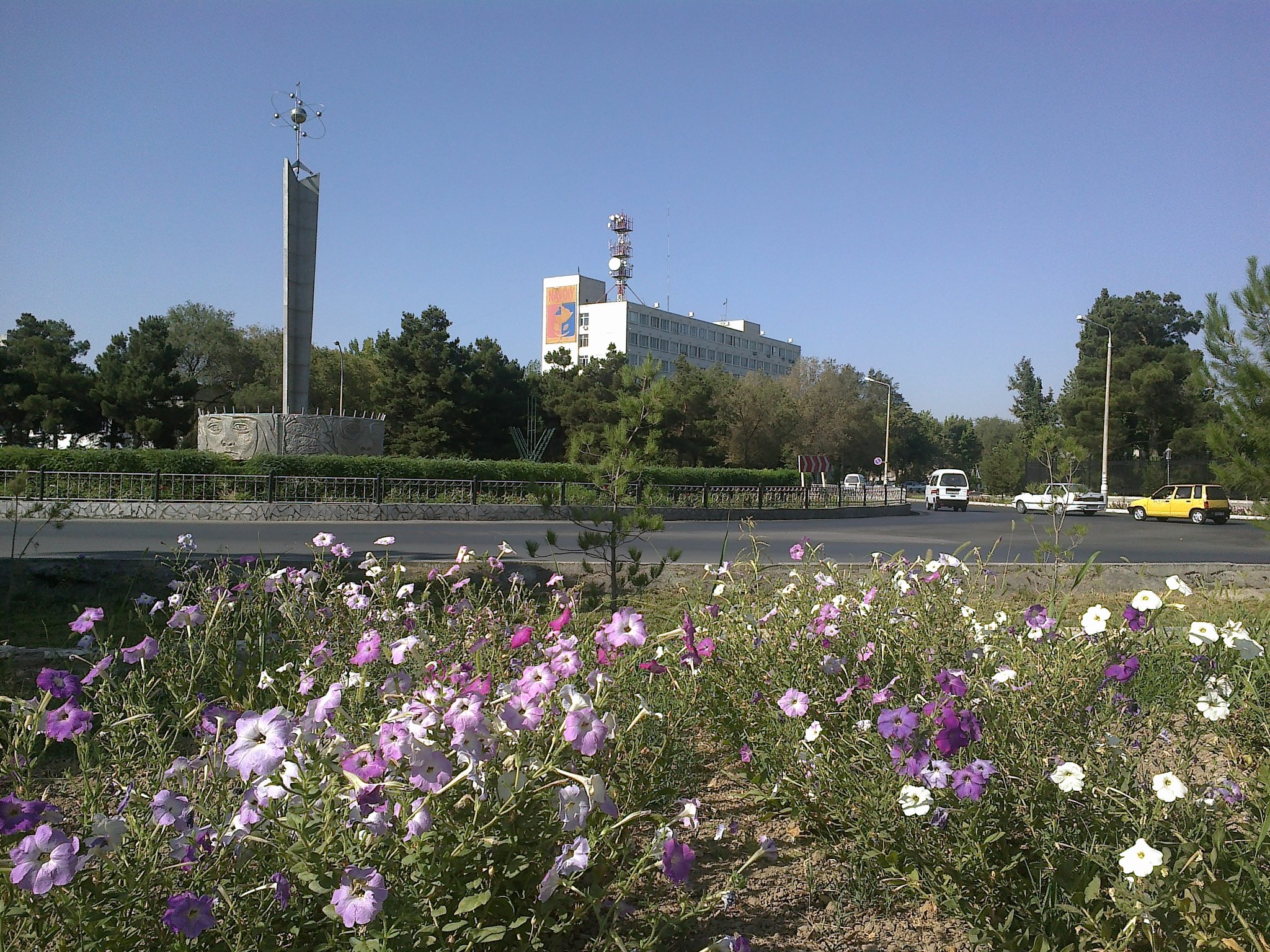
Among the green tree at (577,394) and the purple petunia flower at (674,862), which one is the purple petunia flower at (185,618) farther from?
the green tree at (577,394)

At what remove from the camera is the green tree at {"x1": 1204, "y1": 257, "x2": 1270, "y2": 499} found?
9.55m

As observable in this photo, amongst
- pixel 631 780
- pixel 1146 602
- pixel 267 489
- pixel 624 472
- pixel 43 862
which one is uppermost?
pixel 624 472

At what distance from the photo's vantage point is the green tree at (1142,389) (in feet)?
155

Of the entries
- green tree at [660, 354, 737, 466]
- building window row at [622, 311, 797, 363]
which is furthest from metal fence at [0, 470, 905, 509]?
building window row at [622, 311, 797, 363]

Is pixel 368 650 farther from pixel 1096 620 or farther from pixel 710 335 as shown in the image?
pixel 710 335

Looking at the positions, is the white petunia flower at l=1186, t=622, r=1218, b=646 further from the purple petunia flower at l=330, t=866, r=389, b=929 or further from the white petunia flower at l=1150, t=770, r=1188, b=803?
the purple petunia flower at l=330, t=866, r=389, b=929

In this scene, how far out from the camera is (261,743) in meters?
1.47

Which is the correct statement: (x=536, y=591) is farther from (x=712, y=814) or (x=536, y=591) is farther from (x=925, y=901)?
(x=925, y=901)

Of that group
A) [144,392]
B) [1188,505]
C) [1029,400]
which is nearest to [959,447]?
[1029,400]

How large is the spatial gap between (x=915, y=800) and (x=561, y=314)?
107828 mm

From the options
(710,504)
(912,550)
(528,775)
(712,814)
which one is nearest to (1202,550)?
(912,550)

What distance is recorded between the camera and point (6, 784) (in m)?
2.54

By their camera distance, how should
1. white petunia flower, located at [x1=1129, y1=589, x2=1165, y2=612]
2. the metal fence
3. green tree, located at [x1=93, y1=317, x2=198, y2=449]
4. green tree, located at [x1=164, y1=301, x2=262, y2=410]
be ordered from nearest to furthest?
1. white petunia flower, located at [x1=1129, y1=589, x2=1165, y2=612]
2. the metal fence
3. green tree, located at [x1=93, y1=317, x2=198, y2=449]
4. green tree, located at [x1=164, y1=301, x2=262, y2=410]

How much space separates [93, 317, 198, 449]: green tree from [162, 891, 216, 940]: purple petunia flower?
4405cm
